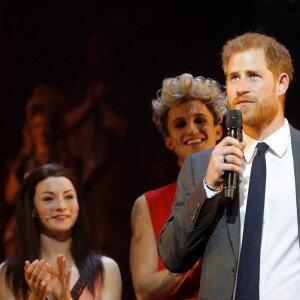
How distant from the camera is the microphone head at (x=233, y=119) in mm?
1962

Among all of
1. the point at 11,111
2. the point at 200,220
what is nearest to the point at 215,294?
the point at 200,220

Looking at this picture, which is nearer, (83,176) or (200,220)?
(200,220)

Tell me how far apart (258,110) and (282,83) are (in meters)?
0.23

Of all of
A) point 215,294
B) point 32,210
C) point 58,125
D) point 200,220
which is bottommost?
point 215,294

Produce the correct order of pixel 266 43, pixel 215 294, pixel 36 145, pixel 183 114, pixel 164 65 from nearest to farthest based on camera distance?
pixel 215 294 < pixel 266 43 < pixel 183 114 < pixel 164 65 < pixel 36 145

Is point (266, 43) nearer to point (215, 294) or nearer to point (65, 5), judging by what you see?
point (215, 294)

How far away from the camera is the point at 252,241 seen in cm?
202

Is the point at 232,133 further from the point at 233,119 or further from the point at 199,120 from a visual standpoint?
the point at 199,120

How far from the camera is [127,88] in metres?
3.62

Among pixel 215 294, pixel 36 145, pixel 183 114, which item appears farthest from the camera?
pixel 36 145

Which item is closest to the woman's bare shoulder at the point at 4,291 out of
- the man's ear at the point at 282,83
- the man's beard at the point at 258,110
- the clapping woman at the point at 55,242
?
the clapping woman at the point at 55,242

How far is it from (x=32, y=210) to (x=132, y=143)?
74cm

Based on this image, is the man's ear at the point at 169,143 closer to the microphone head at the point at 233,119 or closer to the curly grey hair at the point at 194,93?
the curly grey hair at the point at 194,93

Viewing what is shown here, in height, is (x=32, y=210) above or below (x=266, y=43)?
below
